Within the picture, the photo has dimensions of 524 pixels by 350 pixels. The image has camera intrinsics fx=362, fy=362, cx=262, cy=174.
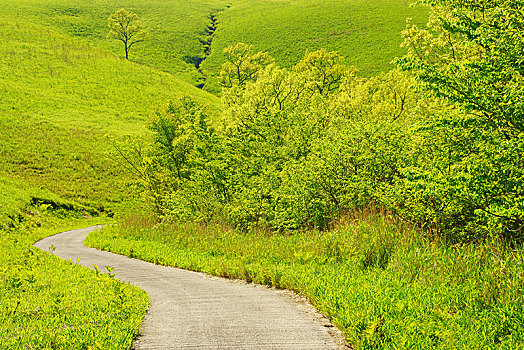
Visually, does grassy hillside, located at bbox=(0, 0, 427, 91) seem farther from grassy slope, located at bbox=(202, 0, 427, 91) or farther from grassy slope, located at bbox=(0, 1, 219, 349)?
grassy slope, located at bbox=(0, 1, 219, 349)

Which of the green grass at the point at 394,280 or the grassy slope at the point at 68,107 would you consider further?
the grassy slope at the point at 68,107

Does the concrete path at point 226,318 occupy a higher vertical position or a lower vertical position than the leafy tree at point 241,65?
lower

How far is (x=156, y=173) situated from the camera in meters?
21.2

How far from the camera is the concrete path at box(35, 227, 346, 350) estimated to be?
15.9 feet

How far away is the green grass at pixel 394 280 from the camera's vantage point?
4641mm

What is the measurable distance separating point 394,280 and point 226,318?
10.6 feet

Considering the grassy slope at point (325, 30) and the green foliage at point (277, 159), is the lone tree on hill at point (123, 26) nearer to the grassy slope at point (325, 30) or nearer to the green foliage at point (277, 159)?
the grassy slope at point (325, 30)

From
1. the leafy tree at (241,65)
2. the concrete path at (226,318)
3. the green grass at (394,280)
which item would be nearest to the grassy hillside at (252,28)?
the leafy tree at (241,65)

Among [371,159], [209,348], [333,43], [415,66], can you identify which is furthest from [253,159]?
[333,43]

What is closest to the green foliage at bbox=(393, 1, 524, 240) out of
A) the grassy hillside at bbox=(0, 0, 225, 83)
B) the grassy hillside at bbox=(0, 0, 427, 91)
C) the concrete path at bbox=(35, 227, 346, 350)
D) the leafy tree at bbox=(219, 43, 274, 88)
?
the concrete path at bbox=(35, 227, 346, 350)

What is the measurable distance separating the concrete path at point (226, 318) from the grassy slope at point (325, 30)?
229ft

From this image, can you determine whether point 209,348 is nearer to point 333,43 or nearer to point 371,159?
point 371,159

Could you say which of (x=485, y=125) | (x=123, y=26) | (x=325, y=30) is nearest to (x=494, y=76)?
(x=485, y=125)

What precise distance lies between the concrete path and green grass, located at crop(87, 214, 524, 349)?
0.40m
